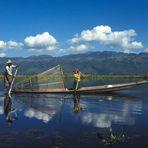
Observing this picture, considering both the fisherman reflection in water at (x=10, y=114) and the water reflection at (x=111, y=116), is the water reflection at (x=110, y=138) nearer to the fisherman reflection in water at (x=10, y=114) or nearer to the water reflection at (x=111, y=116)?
the water reflection at (x=111, y=116)

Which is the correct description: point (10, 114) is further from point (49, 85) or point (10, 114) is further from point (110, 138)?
point (49, 85)

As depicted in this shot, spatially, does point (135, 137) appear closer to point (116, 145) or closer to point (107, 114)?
point (116, 145)

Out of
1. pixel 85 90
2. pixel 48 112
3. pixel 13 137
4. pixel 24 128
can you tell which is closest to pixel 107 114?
pixel 48 112

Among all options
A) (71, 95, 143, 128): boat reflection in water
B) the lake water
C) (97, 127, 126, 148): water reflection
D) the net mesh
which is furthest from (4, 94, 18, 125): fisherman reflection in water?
the net mesh

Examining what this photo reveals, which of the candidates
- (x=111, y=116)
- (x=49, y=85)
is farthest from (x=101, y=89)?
(x=111, y=116)

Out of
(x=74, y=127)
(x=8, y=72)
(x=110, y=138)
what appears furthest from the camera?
(x=8, y=72)

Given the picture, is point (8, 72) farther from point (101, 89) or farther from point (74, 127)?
point (74, 127)

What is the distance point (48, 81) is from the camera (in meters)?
38.5

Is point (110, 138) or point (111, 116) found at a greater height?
point (110, 138)

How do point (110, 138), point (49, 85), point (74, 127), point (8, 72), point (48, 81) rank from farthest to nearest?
1. point (49, 85)
2. point (48, 81)
3. point (8, 72)
4. point (74, 127)
5. point (110, 138)

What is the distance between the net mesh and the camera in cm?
3806

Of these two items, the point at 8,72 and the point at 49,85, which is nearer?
the point at 8,72

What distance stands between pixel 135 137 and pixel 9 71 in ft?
71.9

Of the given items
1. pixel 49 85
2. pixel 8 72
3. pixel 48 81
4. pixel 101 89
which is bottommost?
pixel 101 89
